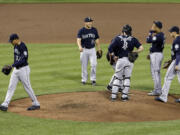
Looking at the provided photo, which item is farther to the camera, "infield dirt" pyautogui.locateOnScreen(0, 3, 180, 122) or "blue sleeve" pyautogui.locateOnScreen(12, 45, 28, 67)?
"infield dirt" pyautogui.locateOnScreen(0, 3, 180, 122)

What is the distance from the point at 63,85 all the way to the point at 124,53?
3.21 meters

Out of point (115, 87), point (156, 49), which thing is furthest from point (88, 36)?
point (115, 87)

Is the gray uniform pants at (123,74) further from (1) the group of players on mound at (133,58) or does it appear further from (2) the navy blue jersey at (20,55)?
(2) the navy blue jersey at (20,55)

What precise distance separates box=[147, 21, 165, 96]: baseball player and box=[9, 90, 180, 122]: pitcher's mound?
0.52m

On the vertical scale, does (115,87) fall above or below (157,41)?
below

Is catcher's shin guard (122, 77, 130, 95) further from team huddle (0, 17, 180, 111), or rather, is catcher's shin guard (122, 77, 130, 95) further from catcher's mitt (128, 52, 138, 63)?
catcher's mitt (128, 52, 138, 63)

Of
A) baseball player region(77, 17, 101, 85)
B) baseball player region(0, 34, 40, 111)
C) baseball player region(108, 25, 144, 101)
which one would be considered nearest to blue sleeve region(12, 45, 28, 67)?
baseball player region(0, 34, 40, 111)

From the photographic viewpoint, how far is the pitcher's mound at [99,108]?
11.2 meters

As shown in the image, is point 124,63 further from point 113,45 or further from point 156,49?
point 156,49

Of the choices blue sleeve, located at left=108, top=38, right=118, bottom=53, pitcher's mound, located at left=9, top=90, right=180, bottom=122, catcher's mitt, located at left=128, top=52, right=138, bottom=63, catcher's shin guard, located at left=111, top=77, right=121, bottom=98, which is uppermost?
blue sleeve, located at left=108, top=38, right=118, bottom=53

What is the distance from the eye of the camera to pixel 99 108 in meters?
11.8

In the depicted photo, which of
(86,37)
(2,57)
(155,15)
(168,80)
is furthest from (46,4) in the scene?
(168,80)

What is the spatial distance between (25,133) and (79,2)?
2390 cm

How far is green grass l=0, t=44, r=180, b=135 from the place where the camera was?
1010 cm
